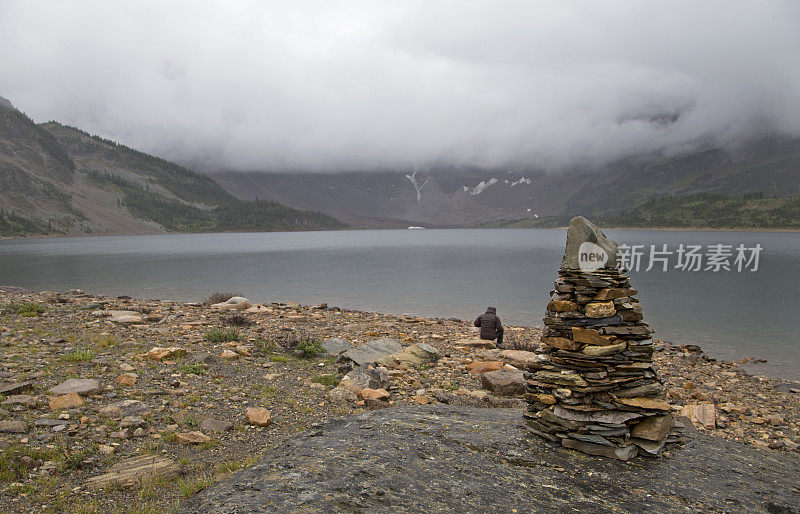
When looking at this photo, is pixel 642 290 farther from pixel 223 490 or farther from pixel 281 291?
pixel 223 490

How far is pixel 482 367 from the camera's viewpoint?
15695 millimetres

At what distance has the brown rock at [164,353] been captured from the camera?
13.5m

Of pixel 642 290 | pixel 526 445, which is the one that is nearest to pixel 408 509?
pixel 526 445

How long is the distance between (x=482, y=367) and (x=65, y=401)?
11.9 meters

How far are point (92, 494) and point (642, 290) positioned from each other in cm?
5967

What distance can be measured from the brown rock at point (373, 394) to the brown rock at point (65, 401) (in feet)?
21.3

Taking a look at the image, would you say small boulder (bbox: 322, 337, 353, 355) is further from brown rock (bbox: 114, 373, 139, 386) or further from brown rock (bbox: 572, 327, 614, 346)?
brown rock (bbox: 572, 327, 614, 346)

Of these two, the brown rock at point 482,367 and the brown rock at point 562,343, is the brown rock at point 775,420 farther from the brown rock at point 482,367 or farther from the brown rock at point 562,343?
the brown rock at point 562,343

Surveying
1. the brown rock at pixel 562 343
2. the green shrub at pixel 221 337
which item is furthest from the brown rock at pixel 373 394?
the green shrub at pixel 221 337

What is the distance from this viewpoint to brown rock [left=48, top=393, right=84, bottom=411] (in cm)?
944

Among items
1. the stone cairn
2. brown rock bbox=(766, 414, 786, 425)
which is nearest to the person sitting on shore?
brown rock bbox=(766, 414, 786, 425)

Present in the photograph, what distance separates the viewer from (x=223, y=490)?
630cm

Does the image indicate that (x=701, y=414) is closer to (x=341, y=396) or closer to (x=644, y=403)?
(x=644, y=403)

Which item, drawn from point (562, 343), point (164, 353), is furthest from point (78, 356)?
point (562, 343)
